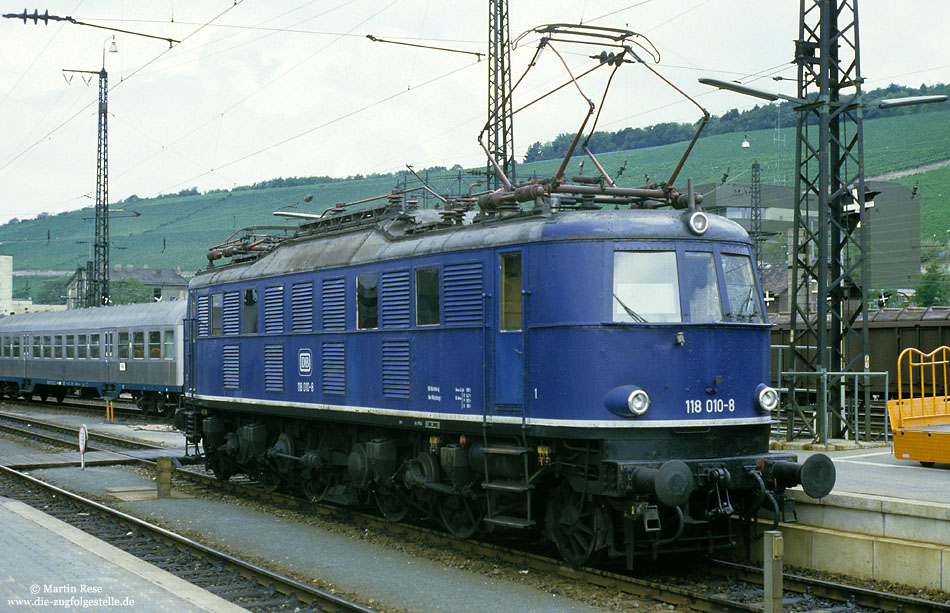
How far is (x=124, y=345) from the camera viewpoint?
35562 mm

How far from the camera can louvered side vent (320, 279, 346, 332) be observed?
1420 cm

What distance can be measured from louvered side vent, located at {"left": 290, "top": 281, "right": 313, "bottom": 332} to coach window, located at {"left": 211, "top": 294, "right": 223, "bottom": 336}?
119 inches

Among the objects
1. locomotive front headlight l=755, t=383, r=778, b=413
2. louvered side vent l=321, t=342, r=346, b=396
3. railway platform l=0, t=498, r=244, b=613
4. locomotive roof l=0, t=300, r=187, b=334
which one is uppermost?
locomotive roof l=0, t=300, r=187, b=334

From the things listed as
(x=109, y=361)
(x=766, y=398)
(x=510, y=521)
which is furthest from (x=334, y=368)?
(x=109, y=361)

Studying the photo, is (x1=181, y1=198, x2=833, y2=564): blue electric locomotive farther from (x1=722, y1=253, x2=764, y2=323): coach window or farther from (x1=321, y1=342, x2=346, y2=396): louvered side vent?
(x1=321, y1=342, x2=346, y2=396): louvered side vent

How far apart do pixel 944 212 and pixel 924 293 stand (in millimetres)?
36599

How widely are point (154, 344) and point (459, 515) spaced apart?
23690mm

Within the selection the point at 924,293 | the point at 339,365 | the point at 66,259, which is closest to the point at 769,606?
the point at 339,365

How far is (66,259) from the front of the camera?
450ft

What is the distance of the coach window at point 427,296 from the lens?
40.0 ft

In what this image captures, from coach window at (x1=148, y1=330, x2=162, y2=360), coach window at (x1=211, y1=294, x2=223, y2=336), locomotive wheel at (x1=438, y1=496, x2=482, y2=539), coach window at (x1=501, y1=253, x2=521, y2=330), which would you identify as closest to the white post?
coach window at (x1=501, y1=253, x2=521, y2=330)

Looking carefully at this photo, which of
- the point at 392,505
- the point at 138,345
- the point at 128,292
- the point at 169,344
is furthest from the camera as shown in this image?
the point at 128,292

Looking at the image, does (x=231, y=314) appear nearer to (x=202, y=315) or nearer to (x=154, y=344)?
(x=202, y=315)

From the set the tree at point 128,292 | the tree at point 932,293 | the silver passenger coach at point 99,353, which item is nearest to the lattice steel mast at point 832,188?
the silver passenger coach at point 99,353
